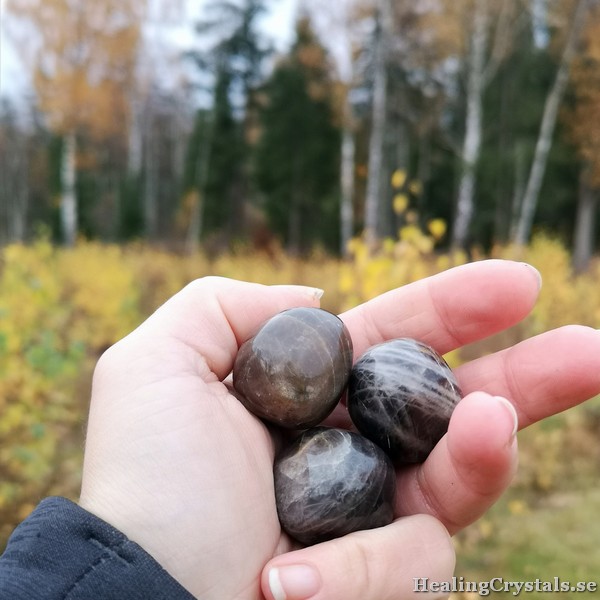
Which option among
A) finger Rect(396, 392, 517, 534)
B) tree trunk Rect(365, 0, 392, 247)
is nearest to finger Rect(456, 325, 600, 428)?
finger Rect(396, 392, 517, 534)

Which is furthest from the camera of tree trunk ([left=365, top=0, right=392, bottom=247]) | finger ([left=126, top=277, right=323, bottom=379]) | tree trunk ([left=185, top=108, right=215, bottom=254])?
tree trunk ([left=185, top=108, right=215, bottom=254])

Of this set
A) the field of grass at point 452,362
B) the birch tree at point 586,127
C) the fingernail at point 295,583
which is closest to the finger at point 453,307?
the fingernail at point 295,583

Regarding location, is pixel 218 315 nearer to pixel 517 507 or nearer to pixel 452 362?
pixel 452 362

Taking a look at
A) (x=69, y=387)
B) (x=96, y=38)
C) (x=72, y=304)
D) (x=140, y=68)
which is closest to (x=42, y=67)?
(x=96, y=38)

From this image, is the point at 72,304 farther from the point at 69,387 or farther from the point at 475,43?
the point at 475,43

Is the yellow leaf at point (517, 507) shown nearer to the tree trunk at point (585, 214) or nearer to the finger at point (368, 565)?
the finger at point (368, 565)

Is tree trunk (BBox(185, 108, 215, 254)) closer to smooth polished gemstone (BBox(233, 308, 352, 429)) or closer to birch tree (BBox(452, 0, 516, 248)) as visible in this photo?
birch tree (BBox(452, 0, 516, 248))
